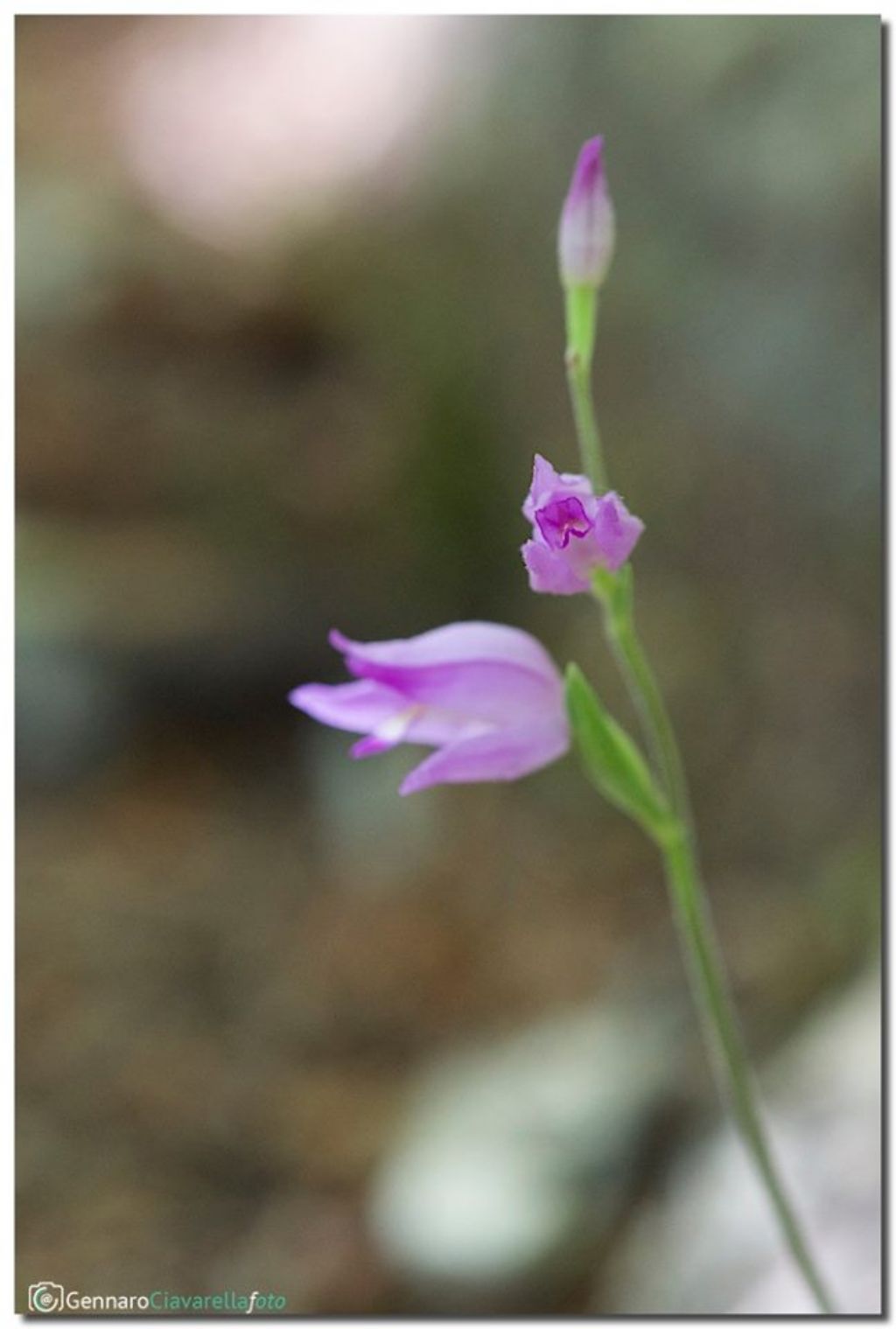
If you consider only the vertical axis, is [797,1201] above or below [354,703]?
below

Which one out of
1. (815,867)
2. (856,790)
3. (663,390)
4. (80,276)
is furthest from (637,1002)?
(80,276)

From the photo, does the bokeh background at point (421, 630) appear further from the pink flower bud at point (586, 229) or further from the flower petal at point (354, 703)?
the pink flower bud at point (586, 229)

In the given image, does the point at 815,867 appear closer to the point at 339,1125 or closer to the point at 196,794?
the point at 339,1125

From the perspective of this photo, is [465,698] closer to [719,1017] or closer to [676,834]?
[676,834]

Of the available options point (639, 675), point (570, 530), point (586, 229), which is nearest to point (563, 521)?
point (570, 530)

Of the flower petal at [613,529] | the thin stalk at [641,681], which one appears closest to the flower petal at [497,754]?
the thin stalk at [641,681]

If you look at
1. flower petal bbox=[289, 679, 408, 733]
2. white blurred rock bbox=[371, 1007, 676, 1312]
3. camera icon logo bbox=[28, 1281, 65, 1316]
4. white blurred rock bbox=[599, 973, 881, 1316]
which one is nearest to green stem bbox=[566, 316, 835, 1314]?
flower petal bbox=[289, 679, 408, 733]
